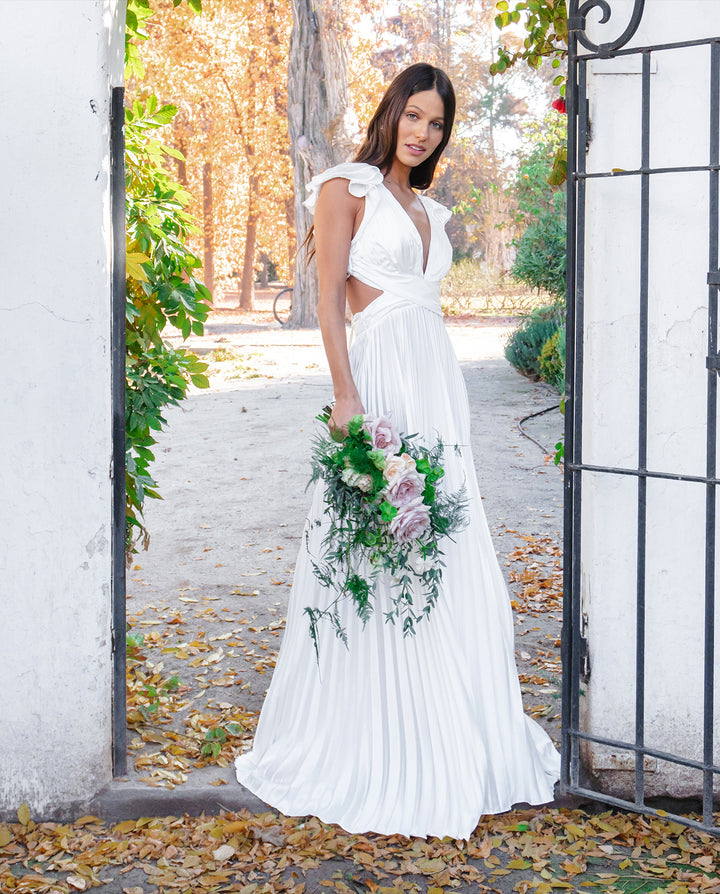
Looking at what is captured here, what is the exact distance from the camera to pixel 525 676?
397 centimetres

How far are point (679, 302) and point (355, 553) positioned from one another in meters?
1.19

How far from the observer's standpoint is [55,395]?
284 centimetres

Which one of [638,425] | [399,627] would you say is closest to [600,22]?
[638,425]

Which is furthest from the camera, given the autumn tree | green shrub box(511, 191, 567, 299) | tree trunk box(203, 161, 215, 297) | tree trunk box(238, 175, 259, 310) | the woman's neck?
tree trunk box(238, 175, 259, 310)

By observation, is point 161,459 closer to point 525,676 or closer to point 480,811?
point 525,676

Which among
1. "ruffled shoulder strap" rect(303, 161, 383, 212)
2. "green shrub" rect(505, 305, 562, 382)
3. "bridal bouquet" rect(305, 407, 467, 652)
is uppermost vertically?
"ruffled shoulder strap" rect(303, 161, 383, 212)

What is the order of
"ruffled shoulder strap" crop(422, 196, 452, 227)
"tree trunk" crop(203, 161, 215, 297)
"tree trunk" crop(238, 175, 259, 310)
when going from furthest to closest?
1. "tree trunk" crop(238, 175, 259, 310)
2. "tree trunk" crop(203, 161, 215, 297)
3. "ruffled shoulder strap" crop(422, 196, 452, 227)

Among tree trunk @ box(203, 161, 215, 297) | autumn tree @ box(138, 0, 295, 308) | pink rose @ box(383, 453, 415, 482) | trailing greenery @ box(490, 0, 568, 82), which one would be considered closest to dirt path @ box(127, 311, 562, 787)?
pink rose @ box(383, 453, 415, 482)

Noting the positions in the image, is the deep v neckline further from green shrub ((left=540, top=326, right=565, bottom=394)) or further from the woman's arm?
green shrub ((left=540, top=326, right=565, bottom=394))

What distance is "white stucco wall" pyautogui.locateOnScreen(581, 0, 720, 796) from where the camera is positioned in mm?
2754

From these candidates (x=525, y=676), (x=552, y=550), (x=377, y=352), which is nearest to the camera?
(x=377, y=352)

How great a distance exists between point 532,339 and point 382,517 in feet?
31.2

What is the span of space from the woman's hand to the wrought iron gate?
62 centimetres

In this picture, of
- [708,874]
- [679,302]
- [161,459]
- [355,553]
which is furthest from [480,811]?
[161,459]
